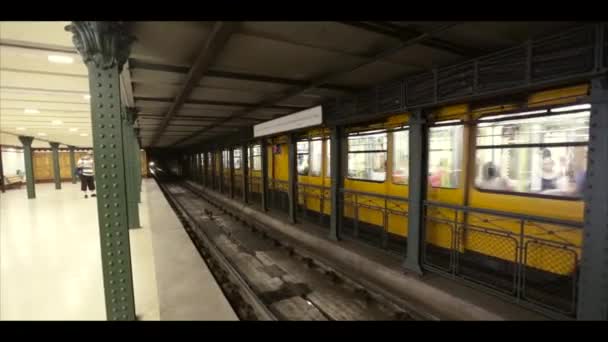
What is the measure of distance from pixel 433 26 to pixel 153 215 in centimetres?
779

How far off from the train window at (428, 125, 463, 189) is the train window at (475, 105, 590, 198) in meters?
0.30

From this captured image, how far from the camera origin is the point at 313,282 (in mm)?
4848

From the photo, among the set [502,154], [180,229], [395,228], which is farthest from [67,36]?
[395,228]

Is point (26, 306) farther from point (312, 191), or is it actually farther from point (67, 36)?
point (312, 191)

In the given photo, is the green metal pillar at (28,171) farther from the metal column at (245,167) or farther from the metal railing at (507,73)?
the metal railing at (507,73)

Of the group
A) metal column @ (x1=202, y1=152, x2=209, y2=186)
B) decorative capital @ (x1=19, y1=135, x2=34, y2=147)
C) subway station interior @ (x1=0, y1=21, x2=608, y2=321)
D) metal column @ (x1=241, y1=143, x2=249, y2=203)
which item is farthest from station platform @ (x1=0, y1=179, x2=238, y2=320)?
metal column @ (x1=202, y1=152, x2=209, y2=186)

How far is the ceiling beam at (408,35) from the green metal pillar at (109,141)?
196 centimetres

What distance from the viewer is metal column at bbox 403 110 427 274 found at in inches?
166

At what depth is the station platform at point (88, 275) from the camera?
2852 millimetres

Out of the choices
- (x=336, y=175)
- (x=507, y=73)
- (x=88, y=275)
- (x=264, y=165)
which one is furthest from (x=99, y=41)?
(x=264, y=165)

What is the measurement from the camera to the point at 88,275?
3.72m

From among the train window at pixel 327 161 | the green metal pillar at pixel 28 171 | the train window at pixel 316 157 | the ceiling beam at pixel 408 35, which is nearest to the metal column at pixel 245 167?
the train window at pixel 316 157

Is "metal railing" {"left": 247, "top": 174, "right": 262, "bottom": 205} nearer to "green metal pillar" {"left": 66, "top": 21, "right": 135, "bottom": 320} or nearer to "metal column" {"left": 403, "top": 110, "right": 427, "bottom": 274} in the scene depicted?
"metal column" {"left": 403, "top": 110, "right": 427, "bottom": 274}

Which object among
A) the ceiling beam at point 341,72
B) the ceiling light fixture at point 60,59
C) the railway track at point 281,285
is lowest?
the railway track at point 281,285
